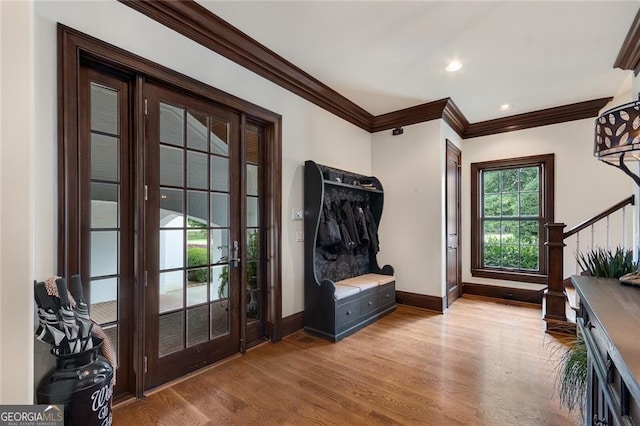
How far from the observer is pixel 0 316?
0.73 metres

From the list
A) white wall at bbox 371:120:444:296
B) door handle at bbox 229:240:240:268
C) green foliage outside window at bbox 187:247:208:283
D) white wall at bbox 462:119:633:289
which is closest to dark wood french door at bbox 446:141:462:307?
white wall at bbox 371:120:444:296

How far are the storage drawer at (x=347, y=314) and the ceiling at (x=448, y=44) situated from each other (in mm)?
2579

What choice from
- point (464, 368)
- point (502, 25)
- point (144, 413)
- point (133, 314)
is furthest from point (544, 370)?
point (133, 314)

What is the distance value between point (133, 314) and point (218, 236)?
0.86m

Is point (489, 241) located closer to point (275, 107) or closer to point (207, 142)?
point (275, 107)

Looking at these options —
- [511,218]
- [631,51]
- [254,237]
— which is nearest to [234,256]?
[254,237]

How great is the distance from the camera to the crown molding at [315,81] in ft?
7.17

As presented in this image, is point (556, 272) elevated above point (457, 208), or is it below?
below

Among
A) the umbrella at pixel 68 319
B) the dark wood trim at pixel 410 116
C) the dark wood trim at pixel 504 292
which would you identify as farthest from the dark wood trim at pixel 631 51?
the umbrella at pixel 68 319

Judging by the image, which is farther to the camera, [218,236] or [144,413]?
[218,236]

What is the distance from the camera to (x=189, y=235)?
2.39m

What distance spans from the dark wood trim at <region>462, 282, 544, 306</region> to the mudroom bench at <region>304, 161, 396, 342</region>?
1765 mm

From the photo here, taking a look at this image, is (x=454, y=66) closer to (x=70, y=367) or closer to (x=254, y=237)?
(x=254, y=237)

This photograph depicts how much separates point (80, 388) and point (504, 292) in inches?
205
